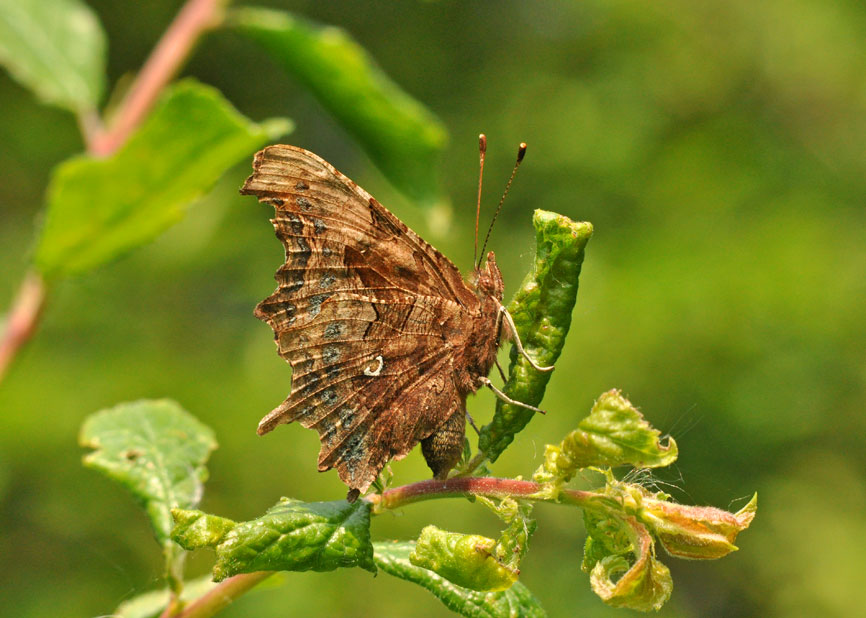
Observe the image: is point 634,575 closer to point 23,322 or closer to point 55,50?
point 23,322

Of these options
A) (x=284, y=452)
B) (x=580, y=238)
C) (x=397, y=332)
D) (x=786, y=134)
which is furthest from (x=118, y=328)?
(x=786, y=134)

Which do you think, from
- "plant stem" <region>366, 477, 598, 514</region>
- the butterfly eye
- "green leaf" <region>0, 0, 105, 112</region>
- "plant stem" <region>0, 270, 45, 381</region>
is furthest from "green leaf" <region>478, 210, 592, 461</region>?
"green leaf" <region>0, 0, 105, 112</region>

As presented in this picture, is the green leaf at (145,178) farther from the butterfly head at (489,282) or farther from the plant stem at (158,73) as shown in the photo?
the butterfly head at (489,282)

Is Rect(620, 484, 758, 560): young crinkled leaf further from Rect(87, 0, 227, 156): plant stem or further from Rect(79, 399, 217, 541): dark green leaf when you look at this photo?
Rect(87, 0, 227, 156): plant stem

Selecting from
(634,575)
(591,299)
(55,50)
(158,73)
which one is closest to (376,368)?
(634,575)

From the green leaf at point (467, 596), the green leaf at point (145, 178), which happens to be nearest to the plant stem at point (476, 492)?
the green leaf at point (467, 596)

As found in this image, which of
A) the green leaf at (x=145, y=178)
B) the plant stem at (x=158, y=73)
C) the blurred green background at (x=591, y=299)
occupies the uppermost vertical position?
the blurred green background at (x=591, y=299)

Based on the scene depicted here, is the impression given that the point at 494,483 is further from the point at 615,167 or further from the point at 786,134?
the point at 786,134
